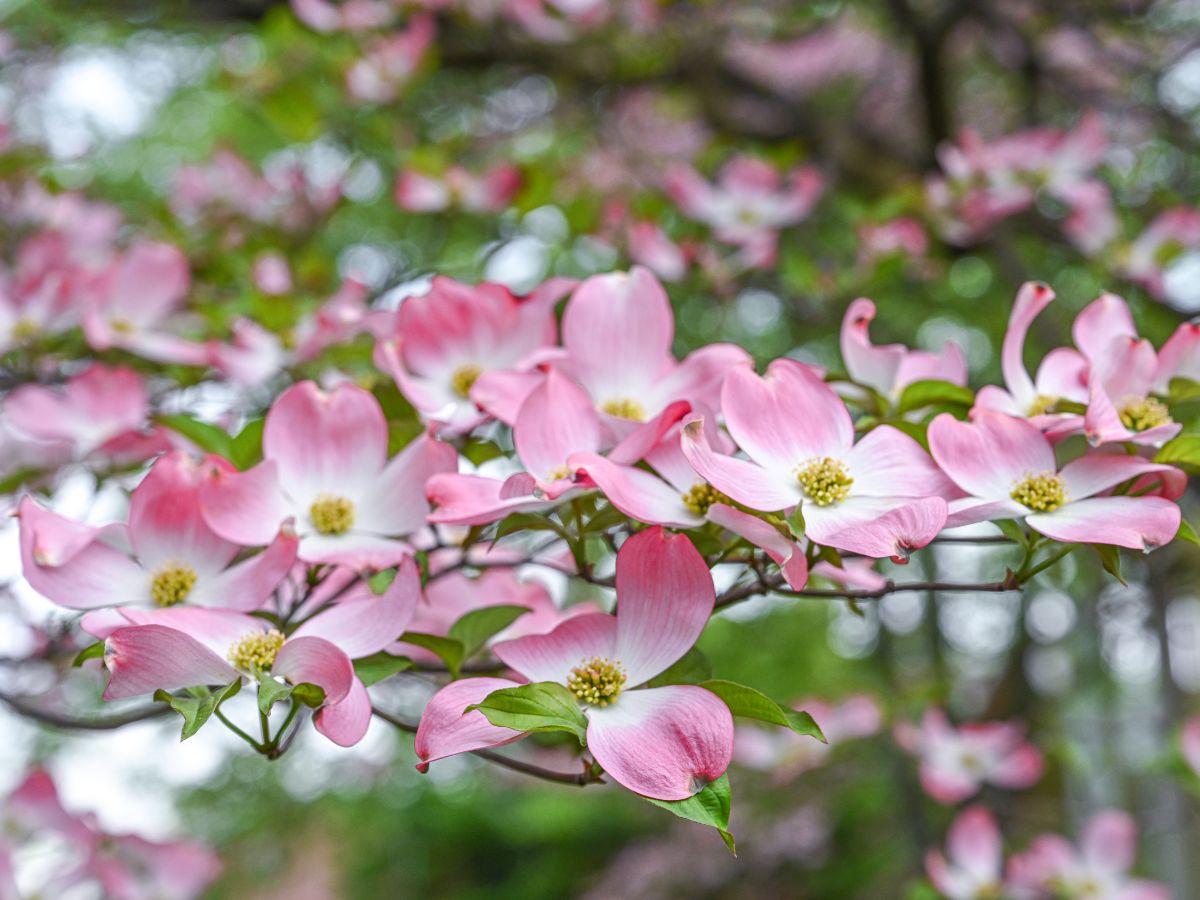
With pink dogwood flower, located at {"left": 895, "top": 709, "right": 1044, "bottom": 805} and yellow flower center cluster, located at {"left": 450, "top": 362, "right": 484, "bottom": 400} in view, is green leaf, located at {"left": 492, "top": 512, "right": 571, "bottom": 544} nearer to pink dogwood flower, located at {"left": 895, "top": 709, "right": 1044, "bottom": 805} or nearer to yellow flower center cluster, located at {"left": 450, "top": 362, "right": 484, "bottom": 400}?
yellow flower center cluster, located at {"left": 450, "top": 362, "right": 484, "bottom": 400}

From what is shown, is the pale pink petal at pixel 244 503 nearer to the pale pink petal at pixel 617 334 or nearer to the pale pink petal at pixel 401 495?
the pale pink petal at pixel 401 495

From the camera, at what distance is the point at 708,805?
1.45 ft

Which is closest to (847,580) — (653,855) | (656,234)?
(656,234)

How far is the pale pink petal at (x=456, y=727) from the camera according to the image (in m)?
0.46

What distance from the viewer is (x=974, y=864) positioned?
131 centimetres

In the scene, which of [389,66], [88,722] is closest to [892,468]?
[88,722]

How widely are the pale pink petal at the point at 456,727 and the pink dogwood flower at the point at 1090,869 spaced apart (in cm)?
105

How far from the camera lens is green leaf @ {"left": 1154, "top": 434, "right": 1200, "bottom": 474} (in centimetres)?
49

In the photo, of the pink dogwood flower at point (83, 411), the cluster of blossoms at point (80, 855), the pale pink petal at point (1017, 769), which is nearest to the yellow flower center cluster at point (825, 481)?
the pink dogwood flower at point (83, 411)

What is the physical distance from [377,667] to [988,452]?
31 cm

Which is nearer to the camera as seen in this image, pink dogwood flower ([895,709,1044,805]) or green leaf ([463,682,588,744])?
green leaf ([463,682,588,744])

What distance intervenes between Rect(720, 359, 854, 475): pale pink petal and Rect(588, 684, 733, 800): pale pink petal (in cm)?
13

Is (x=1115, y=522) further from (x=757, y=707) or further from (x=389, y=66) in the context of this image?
(x=389, y=66)

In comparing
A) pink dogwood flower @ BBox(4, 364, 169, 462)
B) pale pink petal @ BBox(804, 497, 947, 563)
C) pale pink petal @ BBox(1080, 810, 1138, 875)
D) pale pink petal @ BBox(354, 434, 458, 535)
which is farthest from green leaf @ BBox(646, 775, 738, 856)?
pale pink petal @ BBox(1080, 810, 1138, 875)
